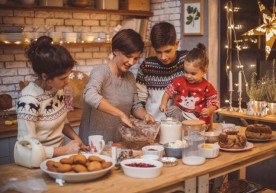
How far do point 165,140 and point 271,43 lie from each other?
86.7 inches

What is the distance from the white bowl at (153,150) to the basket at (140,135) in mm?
132

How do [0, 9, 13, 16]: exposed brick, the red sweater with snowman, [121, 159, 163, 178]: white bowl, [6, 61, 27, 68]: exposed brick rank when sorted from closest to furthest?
[121, 159, 163, 178]: white bowl, the red sweater with snowman, [0, 9, 13, 16]: exposed brick, [6, 61, 27, 68]: exposed brick

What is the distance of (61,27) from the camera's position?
15.8ft

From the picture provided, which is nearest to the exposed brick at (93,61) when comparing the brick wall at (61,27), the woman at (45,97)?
the brick wall at (61,27)

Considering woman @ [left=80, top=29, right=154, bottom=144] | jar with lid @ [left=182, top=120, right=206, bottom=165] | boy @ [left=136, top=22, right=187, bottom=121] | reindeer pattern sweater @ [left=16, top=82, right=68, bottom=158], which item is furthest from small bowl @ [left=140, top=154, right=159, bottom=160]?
boy @ [left=136, top=22, right=187, bottom=121]

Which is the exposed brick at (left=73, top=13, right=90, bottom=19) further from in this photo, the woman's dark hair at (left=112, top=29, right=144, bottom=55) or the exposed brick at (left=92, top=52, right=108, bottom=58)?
the woman's dark hair at (left=112, top=29, right=144, bottom=55)

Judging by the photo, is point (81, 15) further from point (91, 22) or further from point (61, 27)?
point (61, 27)

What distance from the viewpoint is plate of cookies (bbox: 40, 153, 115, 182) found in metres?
2.04

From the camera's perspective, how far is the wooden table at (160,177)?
6.56 ft

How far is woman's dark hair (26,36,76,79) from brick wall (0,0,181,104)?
198 centimetres

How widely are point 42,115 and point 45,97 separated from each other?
0.10 meters

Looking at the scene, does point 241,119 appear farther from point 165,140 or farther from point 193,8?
point 165,140

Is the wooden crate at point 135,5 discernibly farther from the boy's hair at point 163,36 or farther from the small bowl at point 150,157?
the small bowl at point 150,157

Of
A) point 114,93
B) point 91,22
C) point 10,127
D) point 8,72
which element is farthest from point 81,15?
point 114,93
